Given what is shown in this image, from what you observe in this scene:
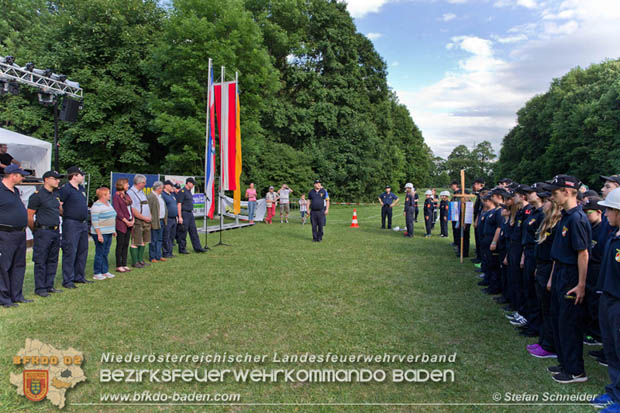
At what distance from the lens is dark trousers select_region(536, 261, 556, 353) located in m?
3.98

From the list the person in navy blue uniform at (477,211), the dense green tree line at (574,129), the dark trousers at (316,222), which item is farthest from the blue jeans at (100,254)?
the dense green tree line at (574,129)

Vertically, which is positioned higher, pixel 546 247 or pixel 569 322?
pixel 546 247

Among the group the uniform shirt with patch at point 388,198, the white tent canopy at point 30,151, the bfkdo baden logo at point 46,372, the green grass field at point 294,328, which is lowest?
the green grass field at point 294,328

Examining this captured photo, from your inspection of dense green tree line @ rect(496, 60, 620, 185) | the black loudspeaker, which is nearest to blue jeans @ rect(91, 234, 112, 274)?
the black loudspeaker

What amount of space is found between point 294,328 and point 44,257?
4466 mm

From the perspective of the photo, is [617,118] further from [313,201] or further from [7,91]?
[7,91]

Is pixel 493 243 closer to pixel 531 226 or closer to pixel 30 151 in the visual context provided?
pixel 531 226

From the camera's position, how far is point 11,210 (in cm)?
539

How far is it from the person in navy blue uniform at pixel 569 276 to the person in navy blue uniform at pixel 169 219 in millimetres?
8303

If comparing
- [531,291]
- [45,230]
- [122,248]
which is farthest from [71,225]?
[531,291]

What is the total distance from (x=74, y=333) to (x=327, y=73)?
32129 millimetres

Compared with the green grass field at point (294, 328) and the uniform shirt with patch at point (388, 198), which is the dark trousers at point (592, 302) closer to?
the green grass field at point (294, 328)

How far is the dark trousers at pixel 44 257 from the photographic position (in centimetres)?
605

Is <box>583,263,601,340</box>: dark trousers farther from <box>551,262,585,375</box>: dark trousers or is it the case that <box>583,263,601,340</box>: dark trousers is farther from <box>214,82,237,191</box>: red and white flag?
<box>214,82,237,191</box>: red and white flag
